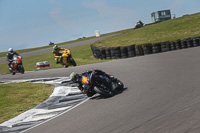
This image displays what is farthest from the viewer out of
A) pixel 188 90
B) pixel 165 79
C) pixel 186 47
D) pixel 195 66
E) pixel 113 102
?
pixel 186 47

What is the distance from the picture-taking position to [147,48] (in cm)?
1923

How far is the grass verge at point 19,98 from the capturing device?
8750 millimetres

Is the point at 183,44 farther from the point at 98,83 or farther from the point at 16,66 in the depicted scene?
the point at 98,83

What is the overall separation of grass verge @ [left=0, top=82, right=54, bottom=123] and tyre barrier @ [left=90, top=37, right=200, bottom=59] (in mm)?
8751

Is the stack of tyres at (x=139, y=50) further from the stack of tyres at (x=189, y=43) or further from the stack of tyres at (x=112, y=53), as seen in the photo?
the stack of tyres at (x=189, y=43)

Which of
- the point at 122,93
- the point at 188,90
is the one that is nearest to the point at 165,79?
the point at 122,93

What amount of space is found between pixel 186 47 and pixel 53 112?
12.9 m

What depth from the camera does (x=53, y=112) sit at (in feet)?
25.4

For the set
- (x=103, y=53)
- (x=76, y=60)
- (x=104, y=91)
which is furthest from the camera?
(x=76, y=60)

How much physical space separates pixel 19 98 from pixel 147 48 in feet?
35.2

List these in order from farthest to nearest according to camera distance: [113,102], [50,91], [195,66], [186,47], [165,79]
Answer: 1. [186,47]
2. [50,91]
3. [195,66]
4. [165,79]
5. [113,102]

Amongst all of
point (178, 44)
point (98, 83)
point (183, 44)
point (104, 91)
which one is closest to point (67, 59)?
point (178, 44)

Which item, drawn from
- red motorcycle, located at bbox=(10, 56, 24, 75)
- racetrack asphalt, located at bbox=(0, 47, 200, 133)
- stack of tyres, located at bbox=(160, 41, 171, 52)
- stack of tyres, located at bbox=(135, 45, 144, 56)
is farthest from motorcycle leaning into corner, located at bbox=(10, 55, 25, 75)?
racetrack asphalt, located at bbox=(0, 47, 200, 133)

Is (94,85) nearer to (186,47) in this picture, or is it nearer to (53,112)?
(53,112)
